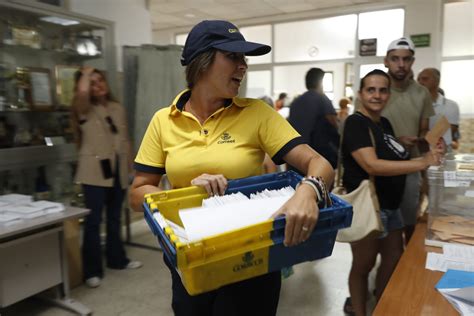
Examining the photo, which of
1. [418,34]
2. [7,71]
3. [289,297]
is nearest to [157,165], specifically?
[289,297]

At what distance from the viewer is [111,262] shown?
3.25 meters

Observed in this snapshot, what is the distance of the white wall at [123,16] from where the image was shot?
3816 millimetres

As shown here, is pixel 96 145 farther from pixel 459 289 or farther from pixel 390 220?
pixel 459 289

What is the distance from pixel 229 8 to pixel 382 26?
2.82m

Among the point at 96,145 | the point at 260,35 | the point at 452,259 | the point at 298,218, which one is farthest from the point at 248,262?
the point at 260,35

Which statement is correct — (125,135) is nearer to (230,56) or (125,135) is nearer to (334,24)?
(230,56)

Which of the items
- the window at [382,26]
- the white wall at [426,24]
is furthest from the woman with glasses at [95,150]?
the window at [382,26]

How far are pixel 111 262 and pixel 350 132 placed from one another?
2.36 m

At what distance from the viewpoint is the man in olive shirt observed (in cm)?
245

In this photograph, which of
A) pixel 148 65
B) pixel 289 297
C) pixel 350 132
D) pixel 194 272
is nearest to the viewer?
pixel 194 272

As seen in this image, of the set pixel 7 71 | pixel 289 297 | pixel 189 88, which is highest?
pixel 7 71

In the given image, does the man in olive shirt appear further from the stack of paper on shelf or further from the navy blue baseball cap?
the navy blue baseball cap

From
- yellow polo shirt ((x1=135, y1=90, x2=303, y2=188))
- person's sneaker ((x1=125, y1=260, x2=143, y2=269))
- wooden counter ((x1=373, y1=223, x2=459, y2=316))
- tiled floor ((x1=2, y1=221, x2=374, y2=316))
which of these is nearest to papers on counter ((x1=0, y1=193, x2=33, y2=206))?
tiled floor ((x1=2, y1=221, x2=374, y2=316))

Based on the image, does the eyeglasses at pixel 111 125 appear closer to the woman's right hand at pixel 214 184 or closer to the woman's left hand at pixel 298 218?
the woman's right hand at pixel 214 184
